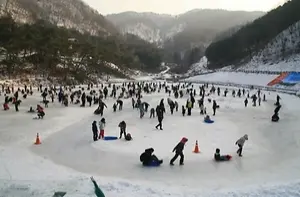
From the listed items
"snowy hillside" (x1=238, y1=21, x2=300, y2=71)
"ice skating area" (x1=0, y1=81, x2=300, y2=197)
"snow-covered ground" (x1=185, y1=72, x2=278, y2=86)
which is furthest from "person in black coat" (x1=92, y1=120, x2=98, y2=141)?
"snowy hillside" (x1=238, y1=21, x2=300, y2=71)

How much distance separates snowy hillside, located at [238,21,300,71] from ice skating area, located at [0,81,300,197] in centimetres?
6286

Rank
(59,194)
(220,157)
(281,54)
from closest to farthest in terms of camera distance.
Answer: (59,194) → (220,157) → (281,54)

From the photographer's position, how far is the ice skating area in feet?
36.9

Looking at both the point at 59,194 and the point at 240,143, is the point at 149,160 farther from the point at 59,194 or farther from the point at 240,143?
the point at 59,194

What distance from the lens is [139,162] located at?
1472cm

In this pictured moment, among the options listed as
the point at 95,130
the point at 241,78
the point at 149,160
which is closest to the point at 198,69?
the point at 241,78

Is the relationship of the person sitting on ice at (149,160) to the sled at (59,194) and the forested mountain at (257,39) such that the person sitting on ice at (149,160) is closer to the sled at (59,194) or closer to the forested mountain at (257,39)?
the sled at (59,194)

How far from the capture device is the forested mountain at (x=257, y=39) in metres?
110

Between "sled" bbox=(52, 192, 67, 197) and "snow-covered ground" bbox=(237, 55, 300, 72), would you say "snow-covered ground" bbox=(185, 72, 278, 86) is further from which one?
→ "sled" bbox=(52, 192, 67, 197)

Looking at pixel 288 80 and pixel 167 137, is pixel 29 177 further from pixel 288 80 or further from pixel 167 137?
pixel 288 80

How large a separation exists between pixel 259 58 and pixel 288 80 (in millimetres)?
43632

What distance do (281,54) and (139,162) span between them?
9018cm

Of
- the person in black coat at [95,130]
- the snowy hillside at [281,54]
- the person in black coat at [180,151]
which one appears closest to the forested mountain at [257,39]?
the snowy hillside at [281,54]

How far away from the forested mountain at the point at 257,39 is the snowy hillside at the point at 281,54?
15.8 inches
